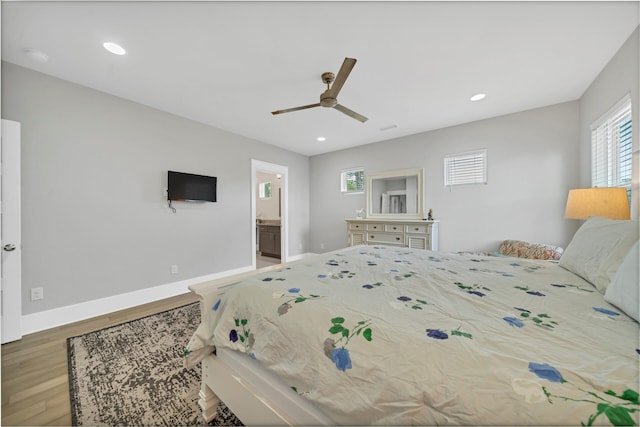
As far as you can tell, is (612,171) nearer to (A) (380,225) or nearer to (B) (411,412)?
(A) (380,225)

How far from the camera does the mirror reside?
4.18m

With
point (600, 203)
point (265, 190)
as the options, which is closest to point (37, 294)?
point (265, 190)

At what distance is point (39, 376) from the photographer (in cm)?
166

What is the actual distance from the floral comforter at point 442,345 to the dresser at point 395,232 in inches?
95.8

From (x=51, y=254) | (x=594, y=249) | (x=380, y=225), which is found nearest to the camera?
(x=594, y=249)

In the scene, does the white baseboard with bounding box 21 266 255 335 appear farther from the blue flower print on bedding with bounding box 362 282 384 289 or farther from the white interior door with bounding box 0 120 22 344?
the blue flower print on bedding with bounding box 362 282 384 289

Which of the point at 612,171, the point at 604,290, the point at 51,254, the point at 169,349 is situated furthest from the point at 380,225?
the point at 51,254

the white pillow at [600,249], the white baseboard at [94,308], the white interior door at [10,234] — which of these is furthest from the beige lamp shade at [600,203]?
the white interior door at [10,234]

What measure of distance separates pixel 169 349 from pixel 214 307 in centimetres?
110

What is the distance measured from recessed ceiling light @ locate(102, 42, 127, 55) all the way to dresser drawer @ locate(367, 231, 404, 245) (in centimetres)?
404

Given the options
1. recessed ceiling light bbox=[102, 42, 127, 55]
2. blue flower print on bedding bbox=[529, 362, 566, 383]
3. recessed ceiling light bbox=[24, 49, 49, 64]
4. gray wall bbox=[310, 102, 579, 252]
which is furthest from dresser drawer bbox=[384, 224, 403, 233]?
recessed ceiling light bbox=[24, 49, 49, 64]

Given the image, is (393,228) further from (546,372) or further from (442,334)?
(546,372)

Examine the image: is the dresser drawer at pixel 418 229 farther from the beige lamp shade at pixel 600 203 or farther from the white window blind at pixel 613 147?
the white window blind at pixel 613 147

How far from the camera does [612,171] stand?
2.40m
